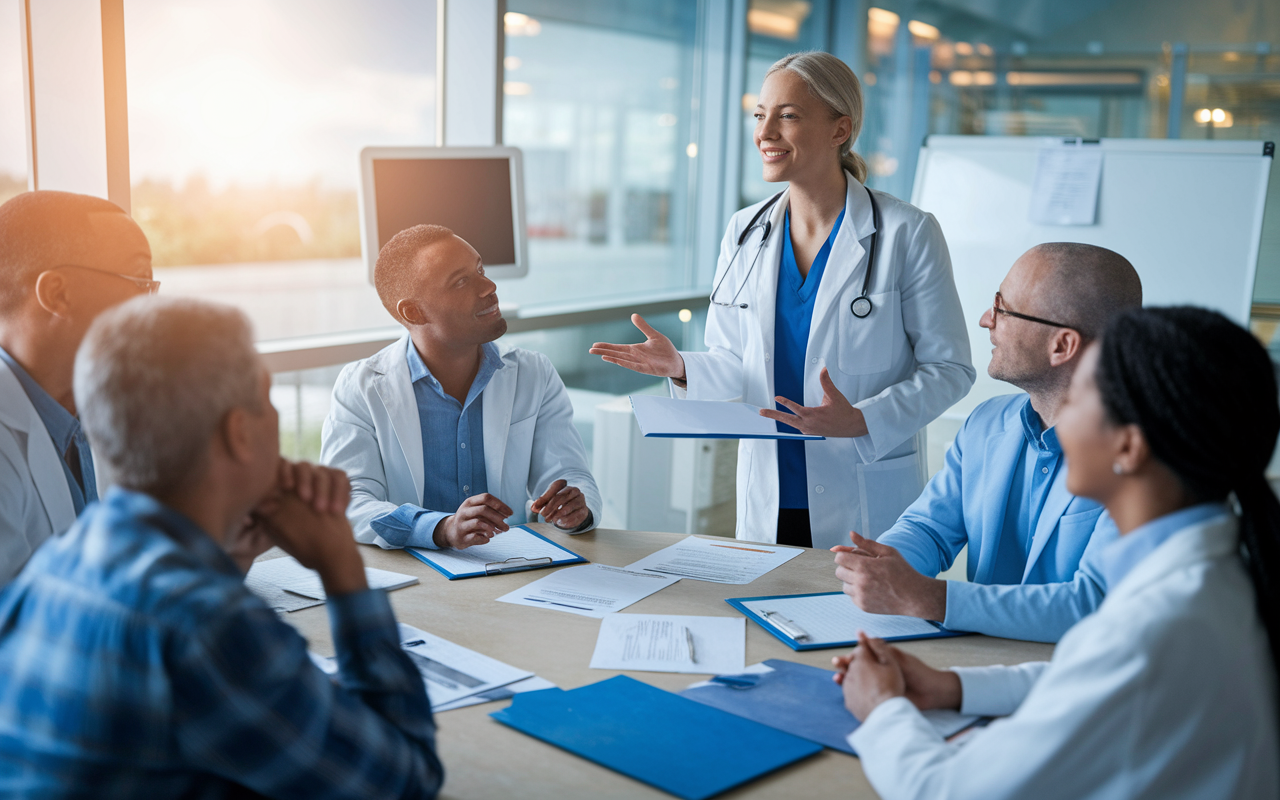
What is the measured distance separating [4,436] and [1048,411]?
179cm

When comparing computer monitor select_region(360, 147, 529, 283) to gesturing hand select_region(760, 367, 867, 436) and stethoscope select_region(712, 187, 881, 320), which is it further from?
A: gesturing hand select_region(760, 367, 867, 436)

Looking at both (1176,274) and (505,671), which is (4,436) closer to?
(505,671)

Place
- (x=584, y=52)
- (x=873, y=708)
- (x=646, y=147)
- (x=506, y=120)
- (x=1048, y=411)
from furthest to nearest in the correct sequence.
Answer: (x=646, y=147) < (x=584, y=52) < (x=506, y=120) < (x=1048, y=411) < (x=873, y=708)

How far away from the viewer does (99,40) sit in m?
2.54

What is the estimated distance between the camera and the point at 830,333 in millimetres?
2482

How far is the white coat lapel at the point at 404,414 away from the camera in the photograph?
88.3 inches

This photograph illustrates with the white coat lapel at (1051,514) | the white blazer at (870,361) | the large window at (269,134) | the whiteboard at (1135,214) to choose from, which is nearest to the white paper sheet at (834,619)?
the white coat lapel at (1051,514)

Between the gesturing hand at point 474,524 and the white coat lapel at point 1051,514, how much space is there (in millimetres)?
974

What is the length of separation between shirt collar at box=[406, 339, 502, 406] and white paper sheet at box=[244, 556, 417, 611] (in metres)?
0.58

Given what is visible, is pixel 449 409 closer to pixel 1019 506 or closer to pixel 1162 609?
pixel 1019 506

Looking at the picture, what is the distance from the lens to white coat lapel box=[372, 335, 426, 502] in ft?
7.36

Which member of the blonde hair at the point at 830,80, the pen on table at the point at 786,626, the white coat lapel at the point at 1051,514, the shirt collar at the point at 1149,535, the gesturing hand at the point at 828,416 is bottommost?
the pen on table at the point at 786,626

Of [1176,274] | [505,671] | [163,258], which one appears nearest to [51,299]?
[505,671]

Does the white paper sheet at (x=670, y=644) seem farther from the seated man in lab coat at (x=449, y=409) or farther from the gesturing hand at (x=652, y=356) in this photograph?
the gesturing hand at (x=652, y=356)
